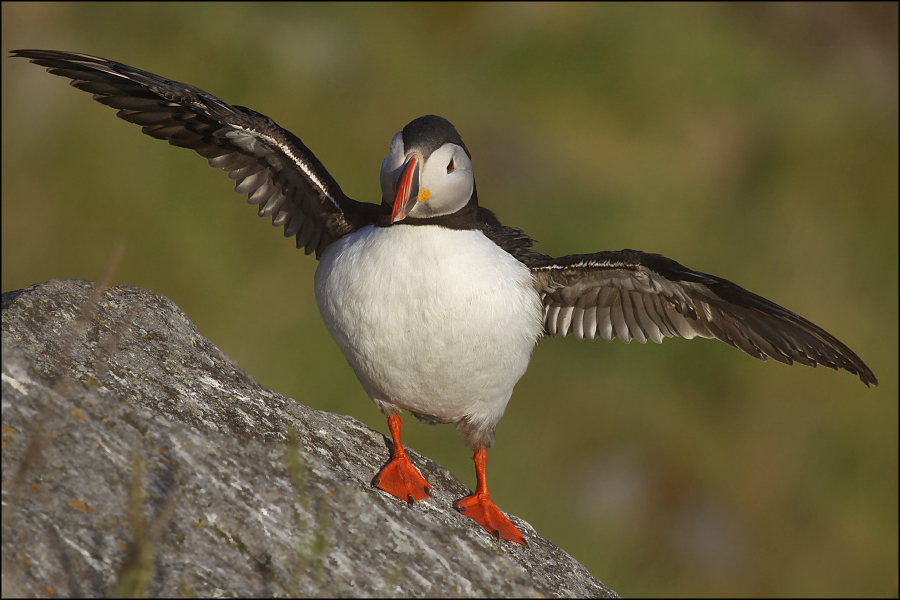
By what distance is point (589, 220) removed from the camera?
14.1 metres

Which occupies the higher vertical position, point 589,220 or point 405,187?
point 589,220

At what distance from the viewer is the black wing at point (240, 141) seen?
4730 mm

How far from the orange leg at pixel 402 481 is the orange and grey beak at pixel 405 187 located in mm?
1409

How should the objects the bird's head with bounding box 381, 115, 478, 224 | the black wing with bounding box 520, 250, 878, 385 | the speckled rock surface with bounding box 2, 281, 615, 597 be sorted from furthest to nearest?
the black wing with bounding box 520, 250, 878, 385, the bird's head with bounding box 381, 115, 478, 224, the speckled rock surface with bounding box 2, 281, 615, 597

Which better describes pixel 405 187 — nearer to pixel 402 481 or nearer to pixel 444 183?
pixel 444 183

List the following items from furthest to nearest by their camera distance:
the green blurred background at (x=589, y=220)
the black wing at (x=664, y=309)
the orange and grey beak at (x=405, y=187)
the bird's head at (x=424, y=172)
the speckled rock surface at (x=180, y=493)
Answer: the green blurred background at (x=589, y=220), the black wing at (x=664, y=309), the bird's head at (x=424, y=172), the orange and grey beak at (x=405, y=187), the speckled rock surface at (x=180, y=493)

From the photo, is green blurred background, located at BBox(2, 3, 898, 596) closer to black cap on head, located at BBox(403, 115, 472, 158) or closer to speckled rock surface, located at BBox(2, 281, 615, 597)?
speckled rock surface, located at BBox(2, 281, 615, 597)

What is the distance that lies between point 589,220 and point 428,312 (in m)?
9.94

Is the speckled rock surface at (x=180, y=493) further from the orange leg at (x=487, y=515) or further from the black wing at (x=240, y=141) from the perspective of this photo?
the black wing at (x=240, y=141)

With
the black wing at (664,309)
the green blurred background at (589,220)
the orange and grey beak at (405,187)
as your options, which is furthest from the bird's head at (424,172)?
the green blurred background at (589,220)

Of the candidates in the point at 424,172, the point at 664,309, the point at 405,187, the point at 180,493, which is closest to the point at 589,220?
the point at 664,309

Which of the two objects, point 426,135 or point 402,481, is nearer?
point 402,481

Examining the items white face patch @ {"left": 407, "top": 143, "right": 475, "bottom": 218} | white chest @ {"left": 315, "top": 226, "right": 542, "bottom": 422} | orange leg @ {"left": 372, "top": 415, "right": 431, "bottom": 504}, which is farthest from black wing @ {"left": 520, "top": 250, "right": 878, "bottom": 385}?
orange leg @ {"left": 372, "top": 415, "right": 431, "bottom": 504}

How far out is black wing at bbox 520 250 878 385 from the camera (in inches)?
191
